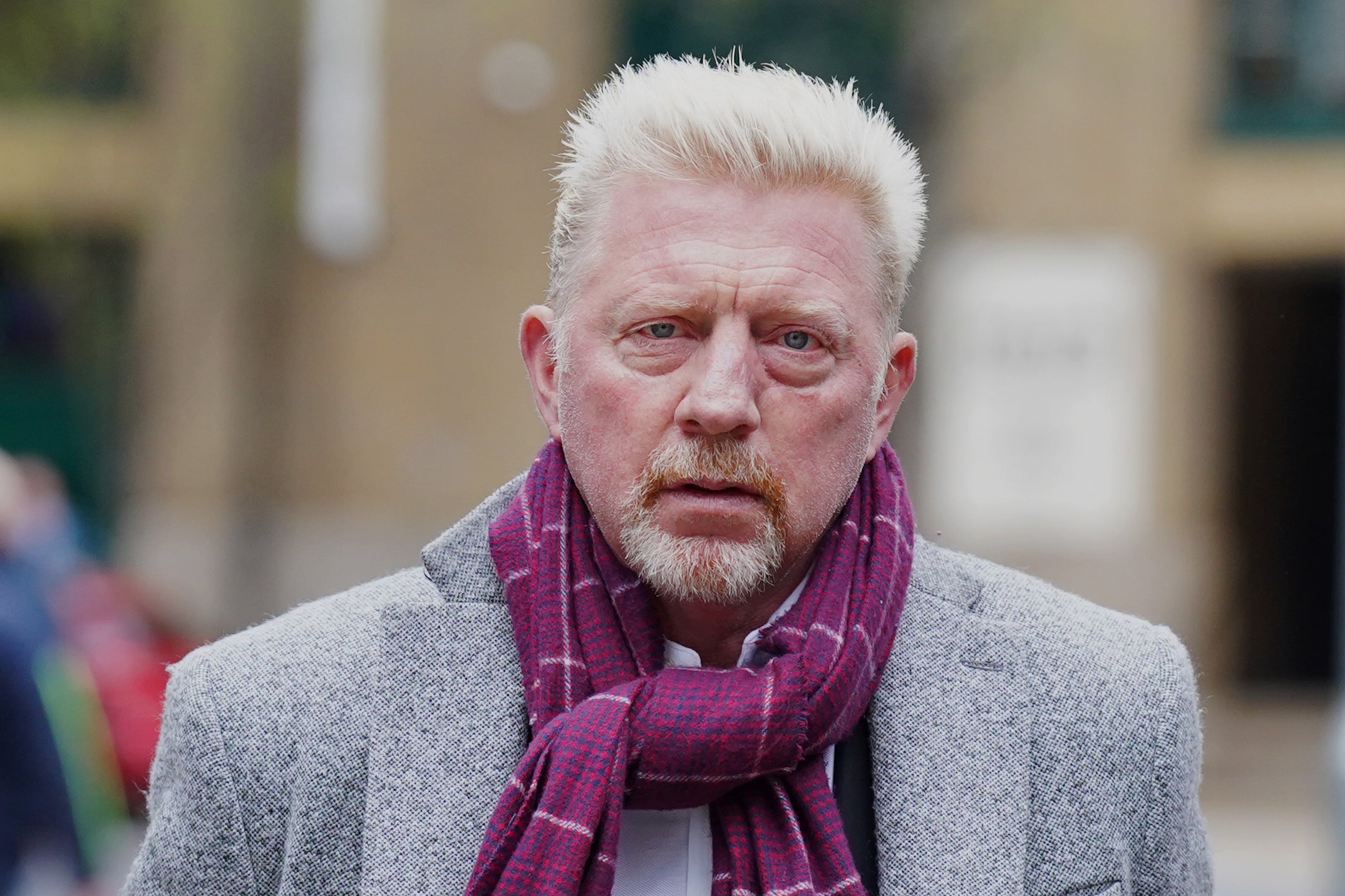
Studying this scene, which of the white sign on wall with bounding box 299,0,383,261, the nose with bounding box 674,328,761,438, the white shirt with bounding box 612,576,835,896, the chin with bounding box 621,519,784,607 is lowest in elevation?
the white shirt with bounding box 612,576,835,896

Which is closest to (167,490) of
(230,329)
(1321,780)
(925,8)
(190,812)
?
(230,329)

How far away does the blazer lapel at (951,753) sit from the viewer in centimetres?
251

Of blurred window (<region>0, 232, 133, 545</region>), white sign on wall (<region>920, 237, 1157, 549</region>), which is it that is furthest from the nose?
blurred window (<region>0, 232, 133, 545</region>)

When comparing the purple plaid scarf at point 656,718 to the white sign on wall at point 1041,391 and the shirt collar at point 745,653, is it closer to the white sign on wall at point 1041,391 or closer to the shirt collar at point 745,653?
the shirt collar at point 745,653

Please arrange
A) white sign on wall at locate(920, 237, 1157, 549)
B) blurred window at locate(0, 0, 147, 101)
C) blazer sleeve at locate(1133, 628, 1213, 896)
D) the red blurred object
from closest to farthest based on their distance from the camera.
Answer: blazer sleeve at locate(1133, 628, 1213, 896), the red blurred object, white sign on wall at locate(920, 237, 1157, 549), blurred window at locate(0, 0, 147, 101)

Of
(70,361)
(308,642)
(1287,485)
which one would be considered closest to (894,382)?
(308,642)

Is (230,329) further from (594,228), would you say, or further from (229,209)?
(594,228)

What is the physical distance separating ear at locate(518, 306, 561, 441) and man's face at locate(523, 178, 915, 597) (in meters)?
0.13

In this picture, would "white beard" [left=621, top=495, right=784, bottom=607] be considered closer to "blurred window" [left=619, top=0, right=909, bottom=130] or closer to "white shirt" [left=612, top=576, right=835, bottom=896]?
"white shirt" [left=612, top=576, right=835, bottom=896]

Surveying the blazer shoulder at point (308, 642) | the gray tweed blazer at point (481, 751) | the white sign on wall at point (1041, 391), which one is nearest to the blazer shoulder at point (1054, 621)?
the gray tweed blazer at point (481, 751)

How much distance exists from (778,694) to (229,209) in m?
13.3

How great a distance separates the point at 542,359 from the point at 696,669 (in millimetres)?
529

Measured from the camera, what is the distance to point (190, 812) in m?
2.50

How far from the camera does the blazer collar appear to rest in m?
2.48
